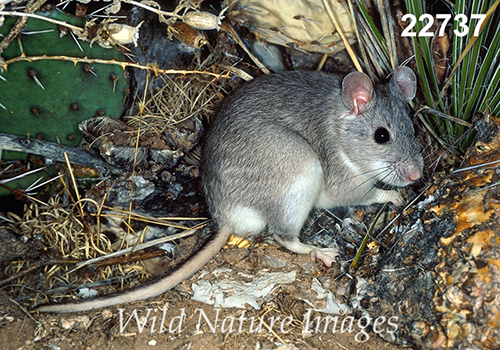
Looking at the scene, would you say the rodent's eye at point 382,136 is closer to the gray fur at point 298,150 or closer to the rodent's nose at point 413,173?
the gray fur at point 298,150

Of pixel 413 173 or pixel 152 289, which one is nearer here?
pixel 152 289

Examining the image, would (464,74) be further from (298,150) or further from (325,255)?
(325,255)

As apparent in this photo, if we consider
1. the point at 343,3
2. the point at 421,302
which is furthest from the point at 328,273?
the point at 343,3

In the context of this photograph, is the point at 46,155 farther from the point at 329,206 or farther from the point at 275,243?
the point at 329,206

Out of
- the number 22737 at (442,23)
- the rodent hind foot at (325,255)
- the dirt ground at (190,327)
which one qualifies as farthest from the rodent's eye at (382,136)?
the dirt ground at (190,327)

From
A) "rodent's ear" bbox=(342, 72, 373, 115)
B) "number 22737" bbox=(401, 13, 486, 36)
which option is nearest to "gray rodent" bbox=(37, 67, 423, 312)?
"rodent's ear" bbox=(342, 72, 373, 115)

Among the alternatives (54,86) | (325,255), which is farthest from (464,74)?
(54,86)

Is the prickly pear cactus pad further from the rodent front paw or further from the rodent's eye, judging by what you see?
the rodent front paw
